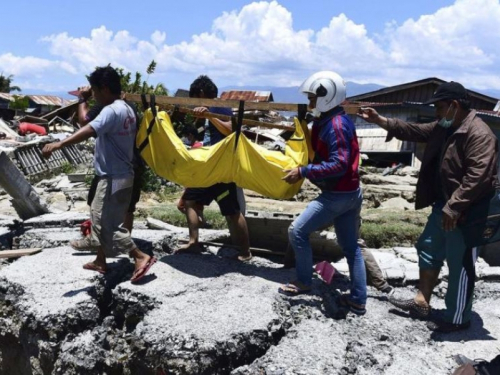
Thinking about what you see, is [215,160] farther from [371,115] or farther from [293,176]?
[371,115]

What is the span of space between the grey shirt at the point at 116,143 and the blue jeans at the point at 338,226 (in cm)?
152

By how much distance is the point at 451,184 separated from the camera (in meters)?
3.79

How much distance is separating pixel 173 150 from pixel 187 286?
1214mm

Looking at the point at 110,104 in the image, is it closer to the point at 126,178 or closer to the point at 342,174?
the point at 126,178

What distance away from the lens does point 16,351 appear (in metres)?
4.47

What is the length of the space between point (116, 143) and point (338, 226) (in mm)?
1950

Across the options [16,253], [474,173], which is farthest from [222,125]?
[16,253]

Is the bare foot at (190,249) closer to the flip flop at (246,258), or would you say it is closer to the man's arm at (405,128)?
the flip flop at (246,258)

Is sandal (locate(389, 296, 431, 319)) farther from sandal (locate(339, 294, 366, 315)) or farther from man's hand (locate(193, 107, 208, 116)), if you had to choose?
man's hand (locate(193, 107, 208, 116))

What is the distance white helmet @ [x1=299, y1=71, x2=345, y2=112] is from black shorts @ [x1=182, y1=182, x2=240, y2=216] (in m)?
1.29

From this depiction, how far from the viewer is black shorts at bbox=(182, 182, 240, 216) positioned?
4953 millimetres

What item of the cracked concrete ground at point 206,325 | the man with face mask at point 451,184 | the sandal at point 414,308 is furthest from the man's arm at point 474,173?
the cracked concrete ground at point 206,325

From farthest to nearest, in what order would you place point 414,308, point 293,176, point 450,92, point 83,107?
point 83,107 < point 414,308 < point 293,176 < point 450,92

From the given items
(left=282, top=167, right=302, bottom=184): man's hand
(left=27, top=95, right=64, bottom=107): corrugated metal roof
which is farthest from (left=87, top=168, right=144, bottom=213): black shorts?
(left=27, top=95, right=64, bottom=107): corrugated metal roof
